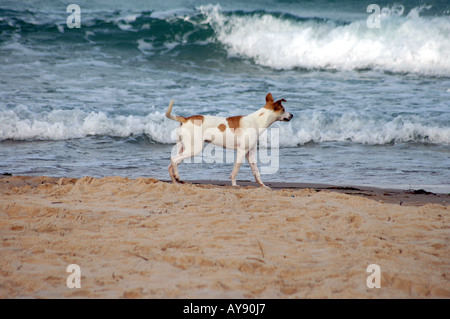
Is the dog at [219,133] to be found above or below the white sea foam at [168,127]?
above

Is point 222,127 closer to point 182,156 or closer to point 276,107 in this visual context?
point 182,156

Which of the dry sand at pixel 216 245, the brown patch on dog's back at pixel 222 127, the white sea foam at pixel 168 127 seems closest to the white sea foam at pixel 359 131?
the white sea foam at pixel 168 127

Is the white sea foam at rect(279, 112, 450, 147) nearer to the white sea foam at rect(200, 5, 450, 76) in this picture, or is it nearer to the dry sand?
the dry sand

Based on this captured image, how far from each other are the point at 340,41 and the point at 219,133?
46.1 ft

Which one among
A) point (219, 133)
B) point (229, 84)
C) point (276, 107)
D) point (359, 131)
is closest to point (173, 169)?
point (219, 133)

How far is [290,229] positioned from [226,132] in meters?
2.80

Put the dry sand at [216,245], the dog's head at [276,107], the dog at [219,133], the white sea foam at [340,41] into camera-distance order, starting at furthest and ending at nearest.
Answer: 1. the white sea foam at [340,41]
2. the dog's head at [276,107]
3. the dog at [219,133]
4. the dry sand at [216,245]

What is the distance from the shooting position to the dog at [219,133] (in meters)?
7.21

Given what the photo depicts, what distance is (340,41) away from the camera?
19.9 m

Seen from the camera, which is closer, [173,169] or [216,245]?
[216,245]

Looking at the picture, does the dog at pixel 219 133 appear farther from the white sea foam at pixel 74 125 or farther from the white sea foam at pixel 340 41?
the white sea foam at pixel 340 41

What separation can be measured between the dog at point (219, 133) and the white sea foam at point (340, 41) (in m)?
11.9
